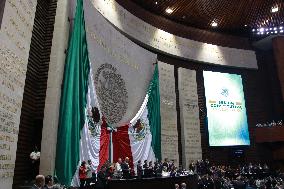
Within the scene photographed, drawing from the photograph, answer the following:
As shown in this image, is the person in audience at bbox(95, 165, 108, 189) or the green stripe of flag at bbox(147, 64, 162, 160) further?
the green stripe of flag at bbox(147, 64, 162, 160)

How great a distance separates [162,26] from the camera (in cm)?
1630

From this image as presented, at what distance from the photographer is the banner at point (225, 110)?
1619 cm

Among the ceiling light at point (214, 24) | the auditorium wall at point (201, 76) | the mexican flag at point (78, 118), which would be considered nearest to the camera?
the mexican flag at point (78, 118)

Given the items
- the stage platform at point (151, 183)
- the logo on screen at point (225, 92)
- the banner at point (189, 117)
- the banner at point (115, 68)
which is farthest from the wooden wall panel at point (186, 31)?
the stage platform at point (151, 183)

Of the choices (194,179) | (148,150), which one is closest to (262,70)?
(148,150)

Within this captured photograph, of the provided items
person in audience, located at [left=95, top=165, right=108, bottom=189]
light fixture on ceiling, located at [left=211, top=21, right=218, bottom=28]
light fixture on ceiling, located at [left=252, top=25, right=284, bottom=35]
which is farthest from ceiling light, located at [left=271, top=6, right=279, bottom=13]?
person in audience, located at [left=95, top=165, right=108, bottom=189]

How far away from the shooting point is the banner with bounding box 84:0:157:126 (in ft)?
35.1

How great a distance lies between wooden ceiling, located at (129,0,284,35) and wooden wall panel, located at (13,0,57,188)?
685 centimetres

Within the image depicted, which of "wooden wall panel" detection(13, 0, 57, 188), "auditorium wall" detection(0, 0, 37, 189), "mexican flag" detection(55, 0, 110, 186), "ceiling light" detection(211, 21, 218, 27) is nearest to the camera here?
"auditorium wall" detection(0, 0, 37, 189)

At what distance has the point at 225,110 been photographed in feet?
54.6

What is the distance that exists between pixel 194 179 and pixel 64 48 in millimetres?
5970

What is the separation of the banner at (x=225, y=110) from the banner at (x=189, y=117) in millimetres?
826

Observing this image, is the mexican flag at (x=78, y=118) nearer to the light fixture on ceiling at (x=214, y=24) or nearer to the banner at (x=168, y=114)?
the banner at (x=168, y=114)

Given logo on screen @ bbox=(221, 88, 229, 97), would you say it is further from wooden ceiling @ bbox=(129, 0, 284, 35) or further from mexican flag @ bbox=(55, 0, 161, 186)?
mexican flag @ bbox=(55, 0, 161, 186)
